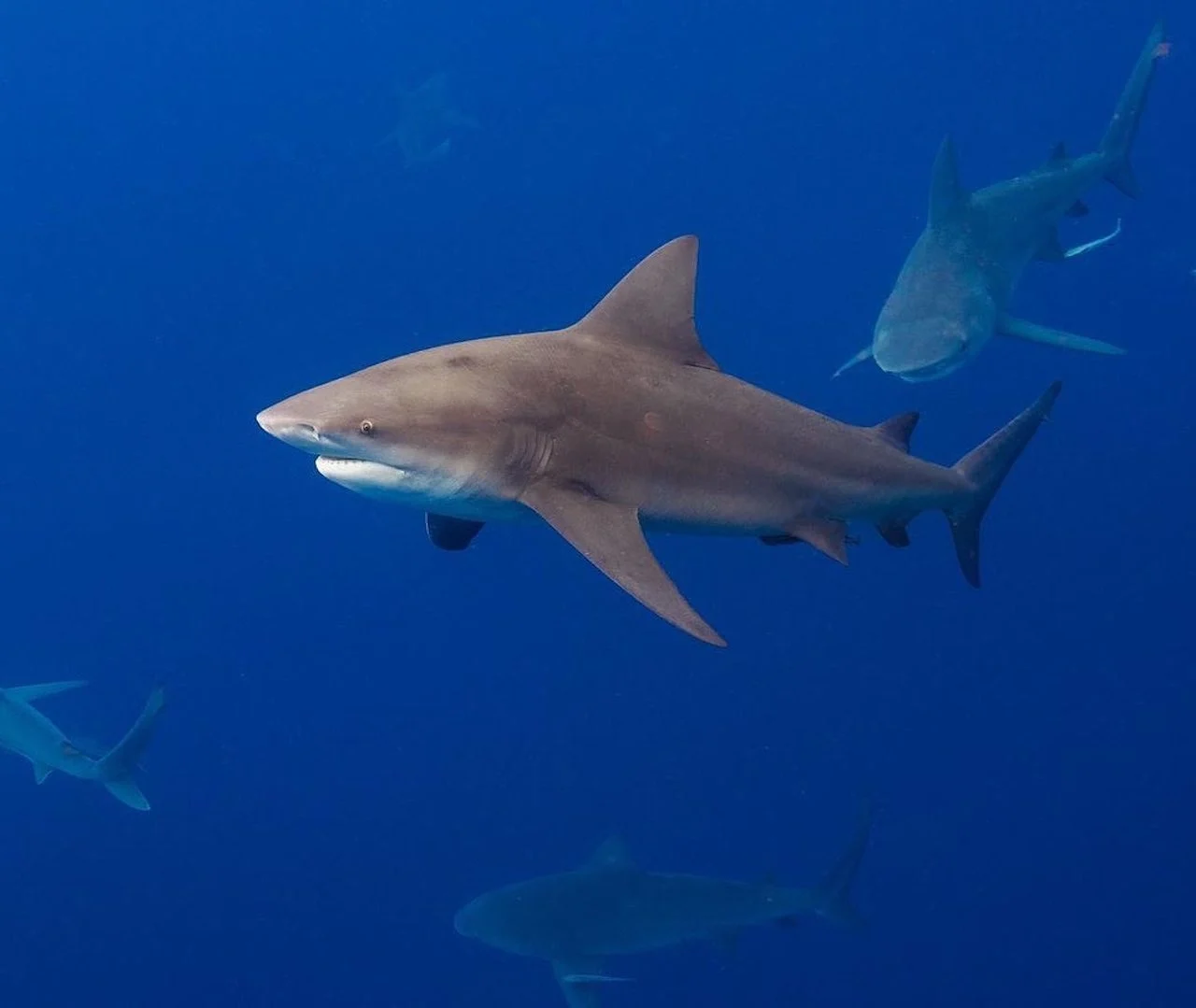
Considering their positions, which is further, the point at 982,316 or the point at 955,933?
the point at 955,933

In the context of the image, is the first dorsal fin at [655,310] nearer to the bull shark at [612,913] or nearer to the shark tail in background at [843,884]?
the bull shark at [612,913]

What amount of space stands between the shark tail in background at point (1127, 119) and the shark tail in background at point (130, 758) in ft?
38.5

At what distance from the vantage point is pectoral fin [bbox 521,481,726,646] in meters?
3.76

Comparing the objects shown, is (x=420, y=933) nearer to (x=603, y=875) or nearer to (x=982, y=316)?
(x=603, y=875)

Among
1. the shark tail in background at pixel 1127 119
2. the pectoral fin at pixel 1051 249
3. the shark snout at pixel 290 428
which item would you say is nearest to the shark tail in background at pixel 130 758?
the shark snout at pixel 290 428

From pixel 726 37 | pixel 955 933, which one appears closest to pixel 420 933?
pixel 955 933

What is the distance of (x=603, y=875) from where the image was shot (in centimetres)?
1065

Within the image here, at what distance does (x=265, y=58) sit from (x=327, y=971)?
862 inches

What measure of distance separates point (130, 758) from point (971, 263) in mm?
9973

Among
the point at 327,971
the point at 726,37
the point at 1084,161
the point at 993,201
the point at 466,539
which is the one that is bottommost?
the point at 327,971

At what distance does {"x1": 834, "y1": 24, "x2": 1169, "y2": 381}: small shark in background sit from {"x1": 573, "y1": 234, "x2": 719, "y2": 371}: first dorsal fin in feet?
13.4

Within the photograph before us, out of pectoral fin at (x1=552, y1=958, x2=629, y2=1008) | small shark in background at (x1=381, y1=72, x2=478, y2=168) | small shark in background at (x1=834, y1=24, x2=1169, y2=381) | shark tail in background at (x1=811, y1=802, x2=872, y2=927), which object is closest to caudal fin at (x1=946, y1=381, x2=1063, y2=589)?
small shark in background at (x1=834, y1=24, x2=1169, y2=381)

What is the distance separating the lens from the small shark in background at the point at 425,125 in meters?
23.0

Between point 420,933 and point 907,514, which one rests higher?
point 907,514
